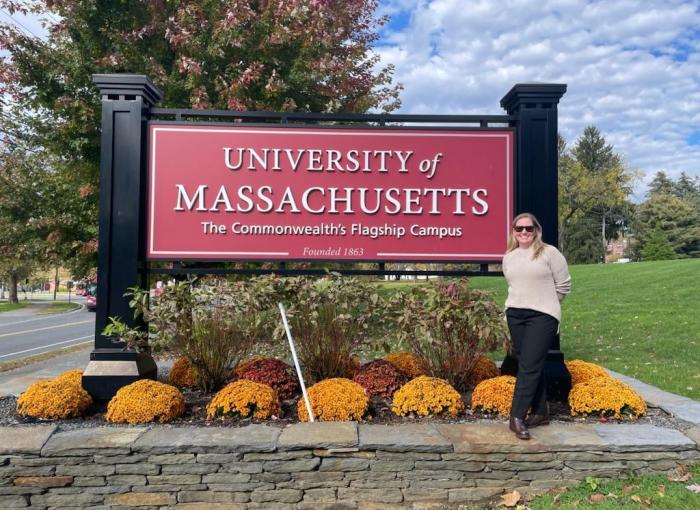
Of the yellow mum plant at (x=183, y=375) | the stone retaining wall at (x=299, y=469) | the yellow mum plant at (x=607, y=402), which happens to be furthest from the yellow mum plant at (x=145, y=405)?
the yellow mum plant at (x=607, y=402)

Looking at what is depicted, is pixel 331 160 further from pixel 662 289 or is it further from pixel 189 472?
pixel 662 289

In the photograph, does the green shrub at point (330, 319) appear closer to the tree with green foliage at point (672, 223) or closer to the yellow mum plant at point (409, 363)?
the yellow mum plant at point (409, 363)

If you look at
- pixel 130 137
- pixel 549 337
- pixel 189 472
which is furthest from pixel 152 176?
pixel 549 337

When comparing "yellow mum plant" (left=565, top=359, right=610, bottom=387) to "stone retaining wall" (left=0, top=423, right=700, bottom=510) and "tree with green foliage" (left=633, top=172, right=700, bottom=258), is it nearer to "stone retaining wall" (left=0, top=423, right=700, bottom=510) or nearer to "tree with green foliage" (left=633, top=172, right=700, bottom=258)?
"stone retaining wall" (left=0, top=423, right=700, bottom=510)

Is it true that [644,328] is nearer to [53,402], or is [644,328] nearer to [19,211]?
[53,402]

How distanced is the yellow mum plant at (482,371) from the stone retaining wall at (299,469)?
1253 millimetres

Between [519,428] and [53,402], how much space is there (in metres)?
3.30

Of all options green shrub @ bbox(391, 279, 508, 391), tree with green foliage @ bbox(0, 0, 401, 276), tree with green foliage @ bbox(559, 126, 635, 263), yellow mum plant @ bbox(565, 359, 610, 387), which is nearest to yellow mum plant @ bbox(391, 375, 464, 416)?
green shrub @ bbox(391, 279, 508, 391)

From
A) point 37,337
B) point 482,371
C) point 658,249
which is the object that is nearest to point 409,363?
point 482,371

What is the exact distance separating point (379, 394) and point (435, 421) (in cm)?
64

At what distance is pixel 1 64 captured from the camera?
7.61 metres

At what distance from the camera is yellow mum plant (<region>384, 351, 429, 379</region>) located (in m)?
4.41

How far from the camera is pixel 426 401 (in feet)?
12.1

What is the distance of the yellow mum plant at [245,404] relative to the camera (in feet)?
11.9
